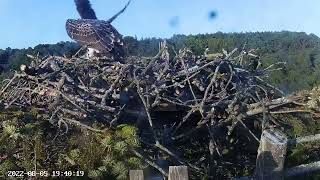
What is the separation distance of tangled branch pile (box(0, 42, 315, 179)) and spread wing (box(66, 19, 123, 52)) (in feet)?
1.92

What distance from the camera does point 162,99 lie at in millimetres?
6070

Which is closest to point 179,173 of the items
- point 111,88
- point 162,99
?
point 111,88

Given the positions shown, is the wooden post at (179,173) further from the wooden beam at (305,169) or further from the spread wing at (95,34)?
the spread wing at (95,34)

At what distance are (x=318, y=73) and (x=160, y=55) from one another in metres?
7.65

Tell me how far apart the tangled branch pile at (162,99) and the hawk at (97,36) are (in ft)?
1.72

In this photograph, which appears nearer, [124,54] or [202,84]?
[202,84]

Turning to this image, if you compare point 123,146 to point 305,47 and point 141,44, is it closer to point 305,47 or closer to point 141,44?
point 141,44

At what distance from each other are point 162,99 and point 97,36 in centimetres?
181

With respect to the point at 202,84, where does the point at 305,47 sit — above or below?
above

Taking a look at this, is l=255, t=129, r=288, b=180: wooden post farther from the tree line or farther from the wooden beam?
the tree line

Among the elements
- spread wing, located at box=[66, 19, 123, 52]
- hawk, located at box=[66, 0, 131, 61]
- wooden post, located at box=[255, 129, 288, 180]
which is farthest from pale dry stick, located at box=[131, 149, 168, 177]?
spread wing, located at box=[66, 19, 123, 52]

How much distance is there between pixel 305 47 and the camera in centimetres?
1806

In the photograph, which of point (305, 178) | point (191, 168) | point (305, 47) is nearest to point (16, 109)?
point (191, 168)

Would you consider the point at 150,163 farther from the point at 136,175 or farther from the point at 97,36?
the point at 97,36
